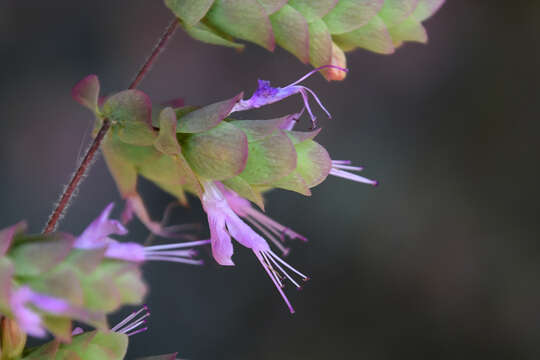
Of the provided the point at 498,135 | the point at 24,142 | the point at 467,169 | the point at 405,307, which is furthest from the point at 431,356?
the point at 24,142

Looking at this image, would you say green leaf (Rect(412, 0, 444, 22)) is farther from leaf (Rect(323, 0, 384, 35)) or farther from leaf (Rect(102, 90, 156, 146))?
leaf (Rect(102, 90, 156, 146))

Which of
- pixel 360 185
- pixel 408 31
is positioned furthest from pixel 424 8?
pixel 360 185

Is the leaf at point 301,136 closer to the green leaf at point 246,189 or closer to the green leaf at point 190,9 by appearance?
the green leaf at point 246,189

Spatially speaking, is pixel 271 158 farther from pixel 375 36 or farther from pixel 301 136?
pixel 375 36

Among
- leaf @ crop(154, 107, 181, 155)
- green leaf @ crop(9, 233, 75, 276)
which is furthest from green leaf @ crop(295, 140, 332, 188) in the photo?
green leaf @ crop(9, 233, 75, 276)

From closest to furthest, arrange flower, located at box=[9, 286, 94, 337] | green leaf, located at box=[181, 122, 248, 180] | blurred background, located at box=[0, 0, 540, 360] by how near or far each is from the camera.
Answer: flower, located at box=[9, 286, 94, 337] → green leaf, located at box=[181, 122, 248, 180] → blurred background, located at box=[0, 0, 540, 360]

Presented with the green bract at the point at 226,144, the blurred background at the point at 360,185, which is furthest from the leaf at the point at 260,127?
the blurred background at the point at 360,185

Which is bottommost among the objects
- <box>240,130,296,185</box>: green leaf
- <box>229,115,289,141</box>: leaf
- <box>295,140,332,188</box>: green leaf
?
<box>295,140,332,188</box>: green leaf

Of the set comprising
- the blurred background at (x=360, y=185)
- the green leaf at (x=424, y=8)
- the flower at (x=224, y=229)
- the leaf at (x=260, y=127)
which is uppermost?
the green leaf at (x=424, y=8)
